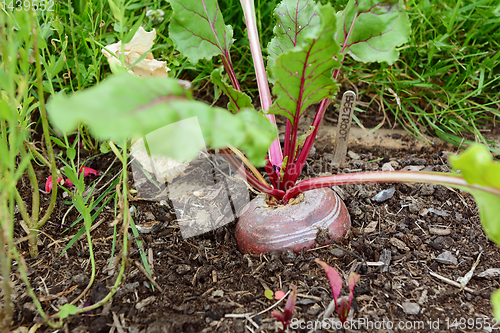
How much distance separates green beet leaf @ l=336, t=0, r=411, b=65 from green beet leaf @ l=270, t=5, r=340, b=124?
0.26 metres

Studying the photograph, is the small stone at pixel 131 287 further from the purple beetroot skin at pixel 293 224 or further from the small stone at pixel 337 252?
the small stone at pixel 337 252

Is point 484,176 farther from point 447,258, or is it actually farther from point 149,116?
point 149,116

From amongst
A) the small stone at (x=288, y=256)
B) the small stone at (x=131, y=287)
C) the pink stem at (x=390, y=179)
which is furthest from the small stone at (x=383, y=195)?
the small stone at (x=131, y=287)

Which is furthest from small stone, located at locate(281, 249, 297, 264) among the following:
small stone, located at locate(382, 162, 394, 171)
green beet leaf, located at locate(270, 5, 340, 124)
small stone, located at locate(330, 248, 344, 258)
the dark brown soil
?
small stone, located at locate(382, 162, 394, 171)

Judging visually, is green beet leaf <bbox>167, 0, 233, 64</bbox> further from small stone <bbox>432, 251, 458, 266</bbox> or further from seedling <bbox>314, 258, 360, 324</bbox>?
small stone <bbox>432, 251, 458, 266</bbox>

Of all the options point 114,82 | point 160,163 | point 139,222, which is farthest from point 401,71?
point 114,82

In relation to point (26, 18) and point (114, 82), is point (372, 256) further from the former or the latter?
point (26, 18)

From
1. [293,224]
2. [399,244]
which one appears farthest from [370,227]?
[293,224]

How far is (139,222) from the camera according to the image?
134 centimetres

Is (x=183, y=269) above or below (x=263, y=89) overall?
below

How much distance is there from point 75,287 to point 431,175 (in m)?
1.06

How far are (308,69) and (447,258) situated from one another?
79cm

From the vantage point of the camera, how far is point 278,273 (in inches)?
43.8

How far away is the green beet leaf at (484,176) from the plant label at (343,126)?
754 mm
